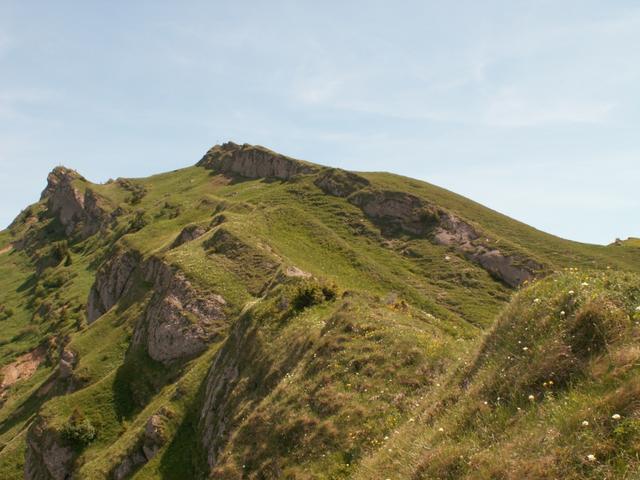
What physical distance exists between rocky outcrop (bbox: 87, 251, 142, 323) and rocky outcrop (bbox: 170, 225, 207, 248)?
9434 mm

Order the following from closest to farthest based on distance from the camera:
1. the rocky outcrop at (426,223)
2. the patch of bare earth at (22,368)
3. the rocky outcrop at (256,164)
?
1. the rocky outcrop at (426,223)
2. the patch of bare earth at (22,368)
3. the rocky outcrop at (256,164)

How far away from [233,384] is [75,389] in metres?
25.0

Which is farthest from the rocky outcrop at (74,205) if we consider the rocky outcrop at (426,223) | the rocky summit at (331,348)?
the rocky outcrop at (426,223)

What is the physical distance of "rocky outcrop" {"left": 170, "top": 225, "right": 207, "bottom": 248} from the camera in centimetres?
6324

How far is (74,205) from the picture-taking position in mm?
136125

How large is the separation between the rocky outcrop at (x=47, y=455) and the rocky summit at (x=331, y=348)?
6.9 inches

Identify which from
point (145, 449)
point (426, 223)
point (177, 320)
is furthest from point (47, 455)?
point (426, 223)

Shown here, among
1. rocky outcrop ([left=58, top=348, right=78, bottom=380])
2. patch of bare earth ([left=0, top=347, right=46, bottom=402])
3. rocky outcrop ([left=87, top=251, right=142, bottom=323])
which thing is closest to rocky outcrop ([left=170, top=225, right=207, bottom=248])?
rocky outcrop ([left=87, top=251, right=142, bottom=323])

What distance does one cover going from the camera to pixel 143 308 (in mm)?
54000

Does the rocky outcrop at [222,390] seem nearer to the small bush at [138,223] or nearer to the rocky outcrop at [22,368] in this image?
the rocky outcrop at [22,368]

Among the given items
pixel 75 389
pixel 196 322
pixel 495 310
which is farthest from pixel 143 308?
pixel 495 310

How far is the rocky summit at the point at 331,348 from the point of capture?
10.6 metres

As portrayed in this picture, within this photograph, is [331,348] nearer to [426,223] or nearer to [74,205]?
[426,223]

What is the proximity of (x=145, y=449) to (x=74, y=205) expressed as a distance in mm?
119311
